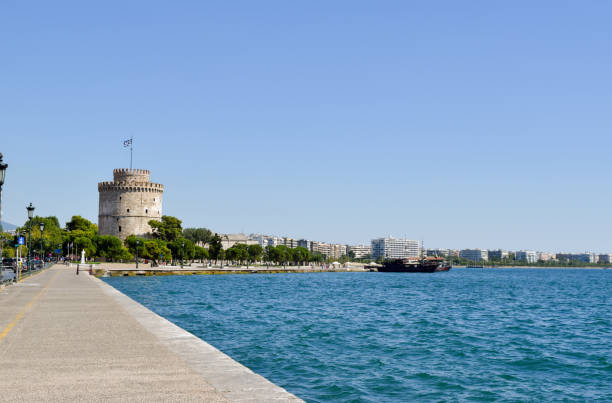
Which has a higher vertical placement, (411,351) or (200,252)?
(200,252)

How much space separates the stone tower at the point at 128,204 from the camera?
128m

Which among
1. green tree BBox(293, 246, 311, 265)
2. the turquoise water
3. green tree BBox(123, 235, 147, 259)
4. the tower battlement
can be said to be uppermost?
the tower battlement

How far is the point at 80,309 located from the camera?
20.3 m

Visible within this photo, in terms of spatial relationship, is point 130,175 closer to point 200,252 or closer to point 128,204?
point 128,204

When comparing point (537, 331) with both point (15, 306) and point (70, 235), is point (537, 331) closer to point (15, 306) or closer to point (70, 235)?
point (15, 306)

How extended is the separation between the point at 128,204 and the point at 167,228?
10480 mm

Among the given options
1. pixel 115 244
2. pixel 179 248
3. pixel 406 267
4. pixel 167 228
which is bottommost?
pixel 406 267

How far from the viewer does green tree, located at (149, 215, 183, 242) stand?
130 meters

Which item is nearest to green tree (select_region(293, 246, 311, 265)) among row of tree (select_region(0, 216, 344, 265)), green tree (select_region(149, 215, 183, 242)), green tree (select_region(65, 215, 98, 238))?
row of tree (select_region(0, 216, 344, 265))

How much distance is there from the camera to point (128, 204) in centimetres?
12875

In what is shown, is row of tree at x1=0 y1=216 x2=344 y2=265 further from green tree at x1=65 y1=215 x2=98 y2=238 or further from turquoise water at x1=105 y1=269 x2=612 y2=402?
turquoise water at x1=105 y1=269 x2=612 y2=402

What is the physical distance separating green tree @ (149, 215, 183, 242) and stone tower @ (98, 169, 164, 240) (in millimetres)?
1553

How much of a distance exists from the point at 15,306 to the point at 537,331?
24528mm

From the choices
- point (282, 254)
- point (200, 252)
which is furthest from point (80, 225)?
point (282, 254)
